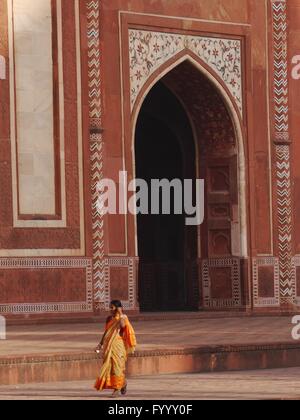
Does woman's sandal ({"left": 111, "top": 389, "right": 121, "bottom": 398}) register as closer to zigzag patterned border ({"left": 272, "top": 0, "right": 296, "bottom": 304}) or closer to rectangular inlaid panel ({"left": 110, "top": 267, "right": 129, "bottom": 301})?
rectangular inlaid panel ({"left": 110, "top": 267, "right": 129, "bottom": 301})

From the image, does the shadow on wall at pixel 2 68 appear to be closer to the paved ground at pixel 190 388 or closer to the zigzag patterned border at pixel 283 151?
the zigzag patterned border at pixel 283 151

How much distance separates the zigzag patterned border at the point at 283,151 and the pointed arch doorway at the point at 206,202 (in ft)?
2.00

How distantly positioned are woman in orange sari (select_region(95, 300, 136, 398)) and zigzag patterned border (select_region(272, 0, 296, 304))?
8.60 m

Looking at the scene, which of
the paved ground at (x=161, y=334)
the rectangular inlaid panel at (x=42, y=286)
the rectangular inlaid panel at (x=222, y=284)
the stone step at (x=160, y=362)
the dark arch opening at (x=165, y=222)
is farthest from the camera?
the dark arch opening at (x=165, y=222)

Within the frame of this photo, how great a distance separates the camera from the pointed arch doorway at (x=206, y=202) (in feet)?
68.9

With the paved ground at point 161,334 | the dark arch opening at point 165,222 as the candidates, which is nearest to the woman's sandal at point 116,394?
the paved ground at point 161,334

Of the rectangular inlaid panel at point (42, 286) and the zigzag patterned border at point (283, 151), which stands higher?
the zigzag patterned border at point (283, 151)

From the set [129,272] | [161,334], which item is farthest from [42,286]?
[161,334]

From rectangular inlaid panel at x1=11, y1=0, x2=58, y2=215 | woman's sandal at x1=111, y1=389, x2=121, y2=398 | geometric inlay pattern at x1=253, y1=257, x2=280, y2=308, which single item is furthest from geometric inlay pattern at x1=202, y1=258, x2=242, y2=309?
woman's sandal at x1=111, y1=389, x2=121, y2=398

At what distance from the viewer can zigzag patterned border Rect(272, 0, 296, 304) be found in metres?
21.1

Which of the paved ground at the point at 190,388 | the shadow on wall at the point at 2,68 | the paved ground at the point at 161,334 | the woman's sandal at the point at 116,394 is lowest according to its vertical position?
the paved ground at the point at 190,388

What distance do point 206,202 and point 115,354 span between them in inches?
351

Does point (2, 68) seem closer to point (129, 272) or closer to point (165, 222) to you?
point (129, 272)
